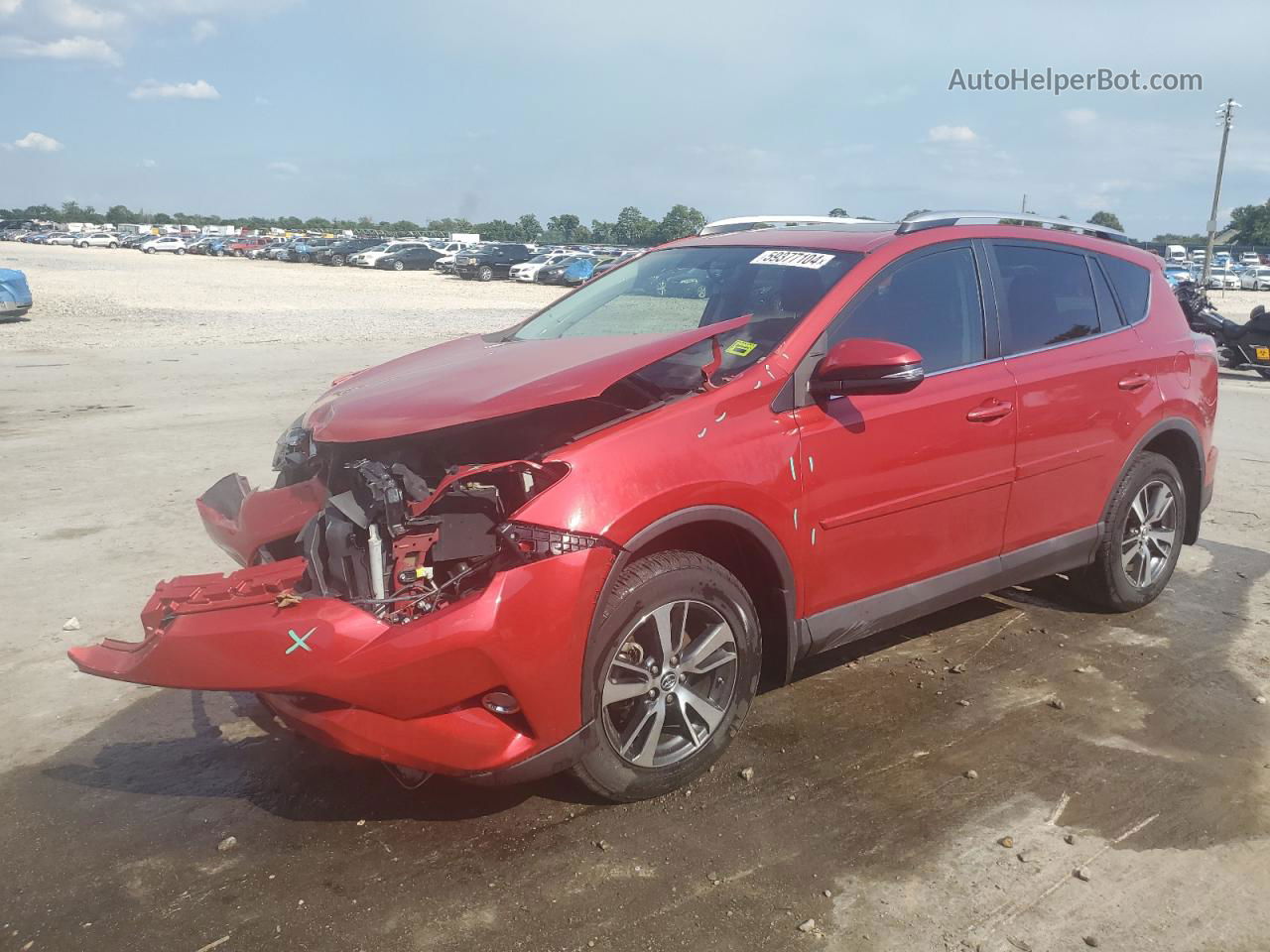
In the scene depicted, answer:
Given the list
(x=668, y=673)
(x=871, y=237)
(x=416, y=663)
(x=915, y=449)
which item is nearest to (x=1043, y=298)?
(x=871, y=237)

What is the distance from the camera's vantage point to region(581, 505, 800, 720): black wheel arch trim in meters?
3.16

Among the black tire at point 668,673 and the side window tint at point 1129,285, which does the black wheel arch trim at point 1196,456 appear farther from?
the black tire at point 668,673

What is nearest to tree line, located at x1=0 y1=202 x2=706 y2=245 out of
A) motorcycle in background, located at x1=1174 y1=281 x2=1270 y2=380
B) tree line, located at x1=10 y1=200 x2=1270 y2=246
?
tree line, located at x1=10 y1=200 x2=1270 y2=246

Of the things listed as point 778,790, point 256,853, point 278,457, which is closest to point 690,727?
point 778,790

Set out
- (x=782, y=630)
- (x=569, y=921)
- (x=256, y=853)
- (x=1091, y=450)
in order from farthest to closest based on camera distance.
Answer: (x=1091, y=450), (x=782, y=630), (x=256, y=853), (x=569, y=921)

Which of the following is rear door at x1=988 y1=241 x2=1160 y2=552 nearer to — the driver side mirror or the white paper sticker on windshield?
the white paper sticker on windshield

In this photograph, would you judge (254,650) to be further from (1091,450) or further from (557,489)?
(1091,450)

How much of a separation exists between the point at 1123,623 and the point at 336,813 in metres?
3.80

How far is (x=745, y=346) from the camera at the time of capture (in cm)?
384

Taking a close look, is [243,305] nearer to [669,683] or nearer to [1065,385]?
[1065,385]

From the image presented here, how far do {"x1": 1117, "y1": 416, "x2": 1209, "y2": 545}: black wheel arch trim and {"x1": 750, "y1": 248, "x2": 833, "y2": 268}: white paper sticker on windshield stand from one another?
188 cm

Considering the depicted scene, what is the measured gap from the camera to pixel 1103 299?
4.98m

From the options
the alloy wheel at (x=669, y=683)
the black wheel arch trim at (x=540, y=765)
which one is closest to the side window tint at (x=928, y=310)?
the alloy wheel at (x=669, y=683)

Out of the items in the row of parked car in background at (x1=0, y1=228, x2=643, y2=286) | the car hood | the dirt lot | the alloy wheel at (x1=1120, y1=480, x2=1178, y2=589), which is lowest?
the dirt lot
